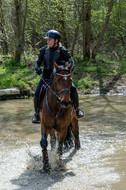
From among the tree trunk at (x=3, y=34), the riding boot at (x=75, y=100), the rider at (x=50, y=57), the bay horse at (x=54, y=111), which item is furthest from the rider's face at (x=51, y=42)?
the tree trunk at (x=3, y=34)

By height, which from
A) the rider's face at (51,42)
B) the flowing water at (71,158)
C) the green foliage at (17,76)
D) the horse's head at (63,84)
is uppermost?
the rider's face at (51,42)

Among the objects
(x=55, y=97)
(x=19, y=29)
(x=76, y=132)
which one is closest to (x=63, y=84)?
(x=55, y=97)

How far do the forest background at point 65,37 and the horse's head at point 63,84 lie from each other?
11.2 m

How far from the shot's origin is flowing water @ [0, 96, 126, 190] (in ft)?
15.6

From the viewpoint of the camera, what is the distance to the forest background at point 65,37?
17.8 m

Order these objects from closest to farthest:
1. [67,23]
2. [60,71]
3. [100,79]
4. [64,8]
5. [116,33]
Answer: [60,71]
[100,79]
[64,8]
[67,23]
[116,33]

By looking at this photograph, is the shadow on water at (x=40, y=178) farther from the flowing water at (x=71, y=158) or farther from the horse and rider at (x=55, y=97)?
the horse and rider at (x=55, y=97)

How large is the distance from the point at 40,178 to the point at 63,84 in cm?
192

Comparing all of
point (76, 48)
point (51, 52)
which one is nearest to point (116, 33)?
point (76, 48)

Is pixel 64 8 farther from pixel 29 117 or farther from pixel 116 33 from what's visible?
pixel 29 117

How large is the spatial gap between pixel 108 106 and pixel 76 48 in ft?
39.4

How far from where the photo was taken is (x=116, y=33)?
27.5 meters

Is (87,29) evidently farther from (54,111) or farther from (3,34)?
(54,111)

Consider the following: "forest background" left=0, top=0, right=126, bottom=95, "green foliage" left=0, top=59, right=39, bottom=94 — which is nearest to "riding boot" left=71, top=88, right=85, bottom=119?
"forest background" left=0, top=0, right=126, bottom=95
